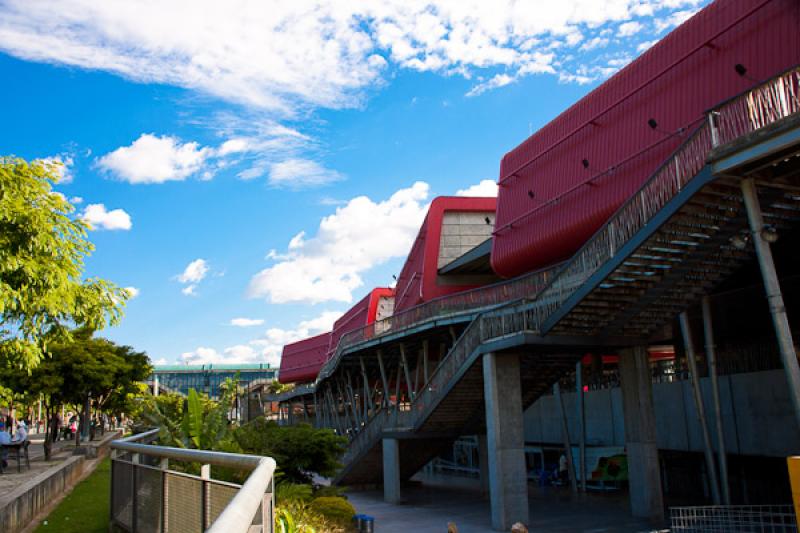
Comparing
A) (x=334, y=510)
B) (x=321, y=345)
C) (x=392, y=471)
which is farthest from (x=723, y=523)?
(x=321, y=345)

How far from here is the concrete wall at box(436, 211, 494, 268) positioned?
1639 inches

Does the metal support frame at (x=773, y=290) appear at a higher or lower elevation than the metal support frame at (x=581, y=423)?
higher

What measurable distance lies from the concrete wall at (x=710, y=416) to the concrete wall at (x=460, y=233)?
11023 mm

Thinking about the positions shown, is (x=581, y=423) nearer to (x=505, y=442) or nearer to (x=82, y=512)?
(x=505, y=442)

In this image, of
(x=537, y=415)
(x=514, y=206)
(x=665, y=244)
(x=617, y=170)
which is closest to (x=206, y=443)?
(x=665, y=244)

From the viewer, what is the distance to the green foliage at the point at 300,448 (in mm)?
22328

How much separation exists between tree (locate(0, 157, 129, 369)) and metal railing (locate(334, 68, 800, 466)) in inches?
461

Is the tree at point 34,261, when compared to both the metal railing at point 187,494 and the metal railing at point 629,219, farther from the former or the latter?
the metal railing at point 629,219

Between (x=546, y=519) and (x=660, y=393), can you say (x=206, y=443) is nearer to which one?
(x=546, y=519)

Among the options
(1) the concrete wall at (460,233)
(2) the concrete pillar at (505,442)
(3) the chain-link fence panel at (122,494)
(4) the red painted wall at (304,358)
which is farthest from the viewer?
(4) the red painted wall at (304,358)

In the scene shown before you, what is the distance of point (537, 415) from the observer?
3556 cm

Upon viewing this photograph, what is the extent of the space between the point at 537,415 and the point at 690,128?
18680 millimetres

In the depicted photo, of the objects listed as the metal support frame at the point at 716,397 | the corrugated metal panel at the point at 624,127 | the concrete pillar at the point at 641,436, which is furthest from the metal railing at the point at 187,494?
the corrugated metal panel at the point at 624,127

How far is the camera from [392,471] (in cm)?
2822
